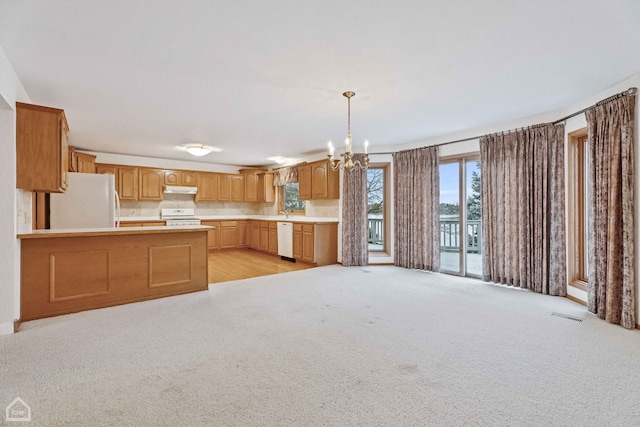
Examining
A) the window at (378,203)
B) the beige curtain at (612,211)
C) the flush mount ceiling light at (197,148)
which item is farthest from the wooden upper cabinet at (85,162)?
the beige curtain at (612,211)

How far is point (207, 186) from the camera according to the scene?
805 centimetres

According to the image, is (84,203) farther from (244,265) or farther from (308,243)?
(308,243)

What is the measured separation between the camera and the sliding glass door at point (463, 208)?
5031 mm

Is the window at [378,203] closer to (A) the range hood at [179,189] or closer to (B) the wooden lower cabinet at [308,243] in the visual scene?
(B) the wooden lower cabinet at [308,243]

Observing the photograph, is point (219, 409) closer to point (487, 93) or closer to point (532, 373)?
point (532, 373)

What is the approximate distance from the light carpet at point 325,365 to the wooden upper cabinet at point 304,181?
3.48m

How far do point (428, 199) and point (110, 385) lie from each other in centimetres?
484

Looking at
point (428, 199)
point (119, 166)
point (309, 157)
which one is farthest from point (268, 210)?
point (428, 199)

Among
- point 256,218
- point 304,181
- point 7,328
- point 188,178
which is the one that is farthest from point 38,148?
point 256,218

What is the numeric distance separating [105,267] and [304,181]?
423cm

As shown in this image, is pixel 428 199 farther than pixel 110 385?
Yes

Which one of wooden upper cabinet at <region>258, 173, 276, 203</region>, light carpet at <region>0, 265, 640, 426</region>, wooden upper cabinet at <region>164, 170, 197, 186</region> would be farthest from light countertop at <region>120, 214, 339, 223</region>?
light carpet at <region>0, 265, 640, 426</region>

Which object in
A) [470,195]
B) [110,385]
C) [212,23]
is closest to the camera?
[110,385]

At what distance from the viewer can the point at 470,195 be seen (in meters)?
5.06
